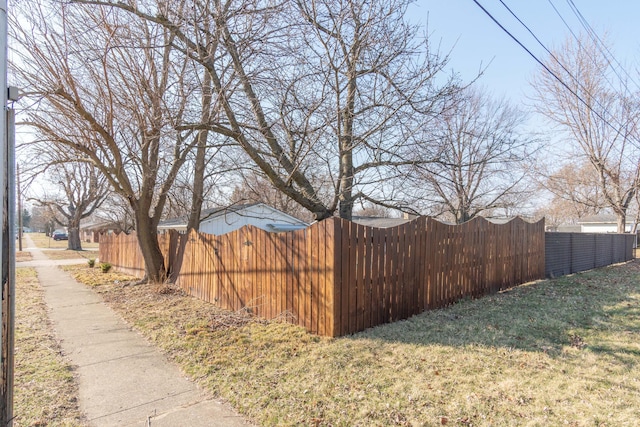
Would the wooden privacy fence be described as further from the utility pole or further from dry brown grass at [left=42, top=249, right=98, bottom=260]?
dry brown grass at [left=42, top=249, right=98, bottom=260]

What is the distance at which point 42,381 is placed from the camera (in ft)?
12.0

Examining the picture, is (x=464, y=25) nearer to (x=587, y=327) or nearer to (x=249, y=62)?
(x=249, y=62)

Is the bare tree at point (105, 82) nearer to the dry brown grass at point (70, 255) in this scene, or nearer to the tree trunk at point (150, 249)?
the tree trunk at point (150, 249)

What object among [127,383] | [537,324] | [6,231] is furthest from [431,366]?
[6,231]

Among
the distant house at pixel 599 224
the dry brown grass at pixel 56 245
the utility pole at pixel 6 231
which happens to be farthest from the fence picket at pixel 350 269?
the distant house at pixel 599 224

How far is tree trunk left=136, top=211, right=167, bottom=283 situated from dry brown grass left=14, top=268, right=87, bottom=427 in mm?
3502

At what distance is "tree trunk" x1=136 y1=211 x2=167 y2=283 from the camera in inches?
370

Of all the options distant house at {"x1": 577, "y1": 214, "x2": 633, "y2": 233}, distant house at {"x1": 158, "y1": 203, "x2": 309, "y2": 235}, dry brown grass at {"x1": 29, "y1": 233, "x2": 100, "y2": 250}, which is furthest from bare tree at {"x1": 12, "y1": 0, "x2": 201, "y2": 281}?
distant house at {"x1": 577, "y1": 214, "x2": 633, "y2": 233}

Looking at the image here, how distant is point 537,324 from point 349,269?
9.33ft

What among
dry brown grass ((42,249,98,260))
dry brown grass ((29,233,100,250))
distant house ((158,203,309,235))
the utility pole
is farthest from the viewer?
dry brown grass ((29,233,100,250))

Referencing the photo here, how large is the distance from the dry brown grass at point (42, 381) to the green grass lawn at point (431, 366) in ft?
3.38

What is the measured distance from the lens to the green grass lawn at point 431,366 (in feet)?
9.54

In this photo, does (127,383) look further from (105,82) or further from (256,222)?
(256,222)

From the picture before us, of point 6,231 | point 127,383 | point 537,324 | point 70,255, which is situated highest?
point 6,231
